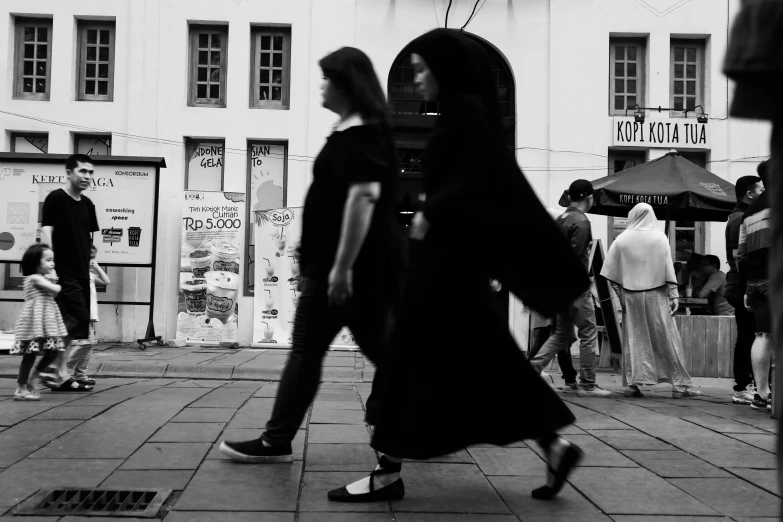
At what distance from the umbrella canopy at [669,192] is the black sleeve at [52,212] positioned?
18.9ft

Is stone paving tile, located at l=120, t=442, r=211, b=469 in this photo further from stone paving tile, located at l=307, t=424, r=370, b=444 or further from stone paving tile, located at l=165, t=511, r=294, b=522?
stone paving tile, located at l=165, t=511, r=294, b=522

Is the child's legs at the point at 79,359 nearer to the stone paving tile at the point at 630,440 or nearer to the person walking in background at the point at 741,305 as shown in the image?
the stone paving tile at the point at 630,440

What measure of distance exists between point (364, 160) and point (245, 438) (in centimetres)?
177

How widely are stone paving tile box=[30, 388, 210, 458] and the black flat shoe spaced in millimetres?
1323

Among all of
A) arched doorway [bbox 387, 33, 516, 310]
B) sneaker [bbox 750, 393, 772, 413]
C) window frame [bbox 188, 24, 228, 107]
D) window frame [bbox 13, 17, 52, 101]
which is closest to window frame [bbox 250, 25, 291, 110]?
window frame [bbox 188, 24, 228, 107]

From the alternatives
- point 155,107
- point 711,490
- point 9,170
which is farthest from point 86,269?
point 155,107

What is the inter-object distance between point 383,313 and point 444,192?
2.94 ft

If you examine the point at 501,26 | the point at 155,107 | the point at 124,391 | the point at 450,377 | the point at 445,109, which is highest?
the point at 501,26

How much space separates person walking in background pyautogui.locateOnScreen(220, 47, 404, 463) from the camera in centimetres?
380

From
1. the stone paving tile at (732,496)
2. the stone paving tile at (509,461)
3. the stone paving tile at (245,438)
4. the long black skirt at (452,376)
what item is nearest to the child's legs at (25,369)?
the stone paving tile at (245,438)

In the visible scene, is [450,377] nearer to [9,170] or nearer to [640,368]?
[640,368]

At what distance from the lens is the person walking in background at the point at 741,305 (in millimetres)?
7117

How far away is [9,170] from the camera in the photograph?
1223 centimetres

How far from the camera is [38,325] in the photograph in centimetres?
639
